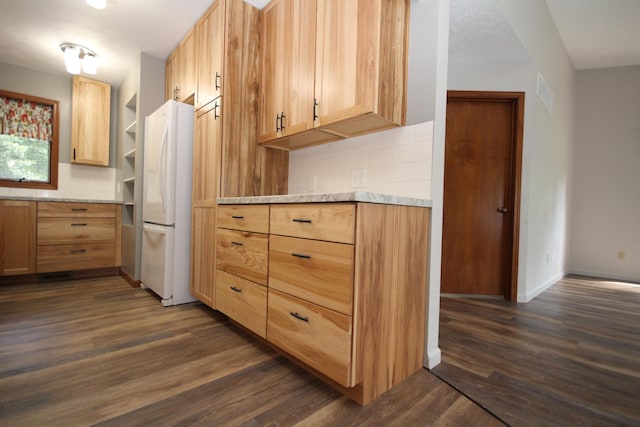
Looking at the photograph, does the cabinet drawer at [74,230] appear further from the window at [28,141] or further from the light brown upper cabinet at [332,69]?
the light brown upper cabinet at [332,69]

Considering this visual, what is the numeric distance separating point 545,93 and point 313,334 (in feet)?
11.7

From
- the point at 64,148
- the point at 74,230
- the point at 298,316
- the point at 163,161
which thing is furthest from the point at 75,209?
the point at 298,316

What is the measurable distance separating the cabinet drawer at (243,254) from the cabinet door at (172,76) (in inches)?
71.8

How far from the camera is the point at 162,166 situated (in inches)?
101

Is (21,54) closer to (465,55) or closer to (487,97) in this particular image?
(465,55)

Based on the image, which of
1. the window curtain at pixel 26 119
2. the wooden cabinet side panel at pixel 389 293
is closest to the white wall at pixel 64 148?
the window curtain at pixel 26 119

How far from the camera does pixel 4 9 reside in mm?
2559

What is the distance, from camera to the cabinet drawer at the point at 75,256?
128 inches

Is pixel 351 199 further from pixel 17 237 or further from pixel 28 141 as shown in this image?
pixel 28 141

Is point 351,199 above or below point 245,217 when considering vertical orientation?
above

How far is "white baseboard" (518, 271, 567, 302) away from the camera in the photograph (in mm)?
2947

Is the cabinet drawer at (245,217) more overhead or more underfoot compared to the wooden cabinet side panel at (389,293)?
more overhead

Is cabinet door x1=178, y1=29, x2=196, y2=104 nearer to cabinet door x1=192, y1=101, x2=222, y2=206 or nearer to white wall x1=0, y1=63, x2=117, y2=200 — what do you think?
cabinet door x1=192, y1=101, x2=222, y2=206

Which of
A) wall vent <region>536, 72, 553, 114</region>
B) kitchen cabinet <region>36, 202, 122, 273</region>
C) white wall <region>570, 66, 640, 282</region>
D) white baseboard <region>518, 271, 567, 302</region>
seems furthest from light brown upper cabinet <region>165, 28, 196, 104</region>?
white wall <region>570, 66, 640, 282</region>
